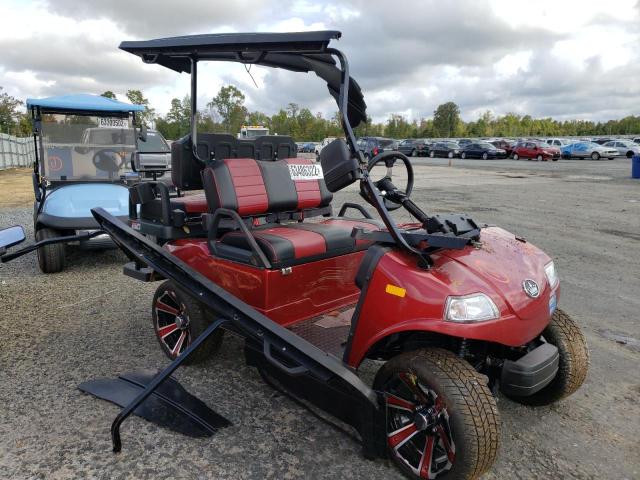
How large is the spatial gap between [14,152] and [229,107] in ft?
76.9

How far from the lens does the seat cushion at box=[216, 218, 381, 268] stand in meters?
3.13

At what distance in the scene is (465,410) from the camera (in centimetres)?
204

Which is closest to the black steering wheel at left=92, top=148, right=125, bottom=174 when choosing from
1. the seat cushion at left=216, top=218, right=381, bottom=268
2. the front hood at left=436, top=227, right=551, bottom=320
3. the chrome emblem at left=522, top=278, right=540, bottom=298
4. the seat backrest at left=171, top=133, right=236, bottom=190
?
the seat backrest at left=171, top=133, right=236, bottom=190

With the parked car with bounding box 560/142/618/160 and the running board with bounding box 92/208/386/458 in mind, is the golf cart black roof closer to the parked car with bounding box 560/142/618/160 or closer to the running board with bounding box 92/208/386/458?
the running board with bounding box 92/208/386/458

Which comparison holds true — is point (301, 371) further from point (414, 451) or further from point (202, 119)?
point (202, 119)

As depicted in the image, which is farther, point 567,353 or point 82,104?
point 82,104

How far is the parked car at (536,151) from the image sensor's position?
3238cm

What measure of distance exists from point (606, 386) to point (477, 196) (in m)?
10.6

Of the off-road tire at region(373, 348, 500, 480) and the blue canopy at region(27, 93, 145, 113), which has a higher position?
the blue canopy at region(27, 93, 145, 113)

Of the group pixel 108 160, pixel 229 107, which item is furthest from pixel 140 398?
pixel 108 160

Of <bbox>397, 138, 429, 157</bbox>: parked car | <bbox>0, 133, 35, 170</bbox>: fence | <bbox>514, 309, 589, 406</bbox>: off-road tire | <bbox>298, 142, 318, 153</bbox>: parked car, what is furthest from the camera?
<bbox>397, 138, 429, 157</bbox>: parked car

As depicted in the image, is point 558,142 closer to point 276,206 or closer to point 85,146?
point 85,146

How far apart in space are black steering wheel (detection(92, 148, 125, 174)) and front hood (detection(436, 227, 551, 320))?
5.84 meters

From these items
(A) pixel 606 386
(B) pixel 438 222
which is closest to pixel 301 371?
(B) pixel 438 222
